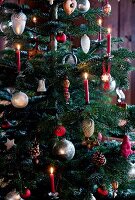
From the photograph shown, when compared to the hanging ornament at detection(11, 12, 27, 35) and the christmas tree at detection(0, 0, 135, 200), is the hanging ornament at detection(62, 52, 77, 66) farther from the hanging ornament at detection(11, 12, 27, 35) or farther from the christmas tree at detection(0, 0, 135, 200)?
the hanging ornament at detection(11, 12, 27, 35)

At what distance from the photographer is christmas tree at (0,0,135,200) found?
4.56 feet

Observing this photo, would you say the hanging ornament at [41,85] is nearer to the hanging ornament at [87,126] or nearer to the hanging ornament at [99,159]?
the hanging ornament at [87,126]

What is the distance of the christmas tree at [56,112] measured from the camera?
1.39 m

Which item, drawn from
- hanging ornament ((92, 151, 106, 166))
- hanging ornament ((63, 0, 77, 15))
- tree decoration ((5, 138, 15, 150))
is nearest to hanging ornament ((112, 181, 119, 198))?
hanging ornament ((92, 151, 106, 166))

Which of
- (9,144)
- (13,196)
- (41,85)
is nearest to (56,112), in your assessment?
(41,85)

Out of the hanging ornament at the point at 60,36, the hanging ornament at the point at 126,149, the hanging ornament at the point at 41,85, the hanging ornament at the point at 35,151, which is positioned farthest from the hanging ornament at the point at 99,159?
the hanging ornament at the point at 60,36

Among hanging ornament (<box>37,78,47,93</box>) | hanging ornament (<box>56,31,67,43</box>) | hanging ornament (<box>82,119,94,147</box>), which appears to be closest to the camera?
hanging ornament (<box>82,119,94,147</box>)

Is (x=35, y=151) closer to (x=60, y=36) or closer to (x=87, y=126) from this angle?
(x=87, y=126)

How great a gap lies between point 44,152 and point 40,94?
11.6 inches

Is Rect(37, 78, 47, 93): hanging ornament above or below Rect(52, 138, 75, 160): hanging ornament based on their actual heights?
above

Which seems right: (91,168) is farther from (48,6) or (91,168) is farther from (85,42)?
(48,6)

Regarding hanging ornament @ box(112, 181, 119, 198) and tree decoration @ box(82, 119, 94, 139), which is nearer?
tree decoration @ box(82, 119, 94, 139)

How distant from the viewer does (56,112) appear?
1547mm

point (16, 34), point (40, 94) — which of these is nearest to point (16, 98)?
point (40, 94)
